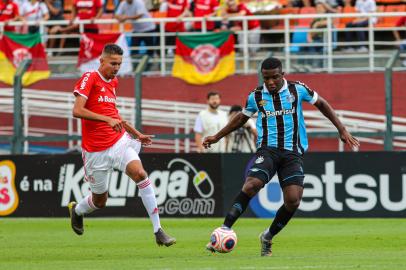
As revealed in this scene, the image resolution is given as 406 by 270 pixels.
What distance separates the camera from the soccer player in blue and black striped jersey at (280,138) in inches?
479

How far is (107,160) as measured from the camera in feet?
44.8

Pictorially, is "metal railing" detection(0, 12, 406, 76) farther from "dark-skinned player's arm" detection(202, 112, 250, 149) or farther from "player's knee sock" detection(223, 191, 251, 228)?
"player's knee sock" detection(223, 191, 251, 228)

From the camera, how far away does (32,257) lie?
41.0 ft

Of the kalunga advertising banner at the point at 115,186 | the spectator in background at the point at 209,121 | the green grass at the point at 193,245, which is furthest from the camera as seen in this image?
the spectator in background at the point at 209,121

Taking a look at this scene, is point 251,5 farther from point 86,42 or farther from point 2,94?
point 2,94

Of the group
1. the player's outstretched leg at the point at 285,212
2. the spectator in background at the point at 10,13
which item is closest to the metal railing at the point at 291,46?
the spectator in background at the point at 10,13

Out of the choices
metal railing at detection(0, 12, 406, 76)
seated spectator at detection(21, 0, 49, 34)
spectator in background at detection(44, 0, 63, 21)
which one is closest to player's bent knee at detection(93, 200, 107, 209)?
metal railing at detection(0, 12, 406, 76)

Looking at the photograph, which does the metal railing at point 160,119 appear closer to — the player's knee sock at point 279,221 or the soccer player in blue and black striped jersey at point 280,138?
the soccer player in blue and black striped jersey at point 280,138

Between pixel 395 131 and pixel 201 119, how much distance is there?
11.8ft

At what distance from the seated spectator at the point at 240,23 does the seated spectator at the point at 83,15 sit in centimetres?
302

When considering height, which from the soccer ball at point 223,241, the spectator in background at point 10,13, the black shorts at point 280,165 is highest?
the spectator in background at point 10,13

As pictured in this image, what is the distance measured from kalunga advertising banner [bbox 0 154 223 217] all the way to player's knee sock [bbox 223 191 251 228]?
807cm

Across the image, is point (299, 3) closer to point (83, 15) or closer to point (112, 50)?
point (83, 15)

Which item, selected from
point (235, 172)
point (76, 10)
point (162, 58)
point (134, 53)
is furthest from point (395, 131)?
point (76, 10)
